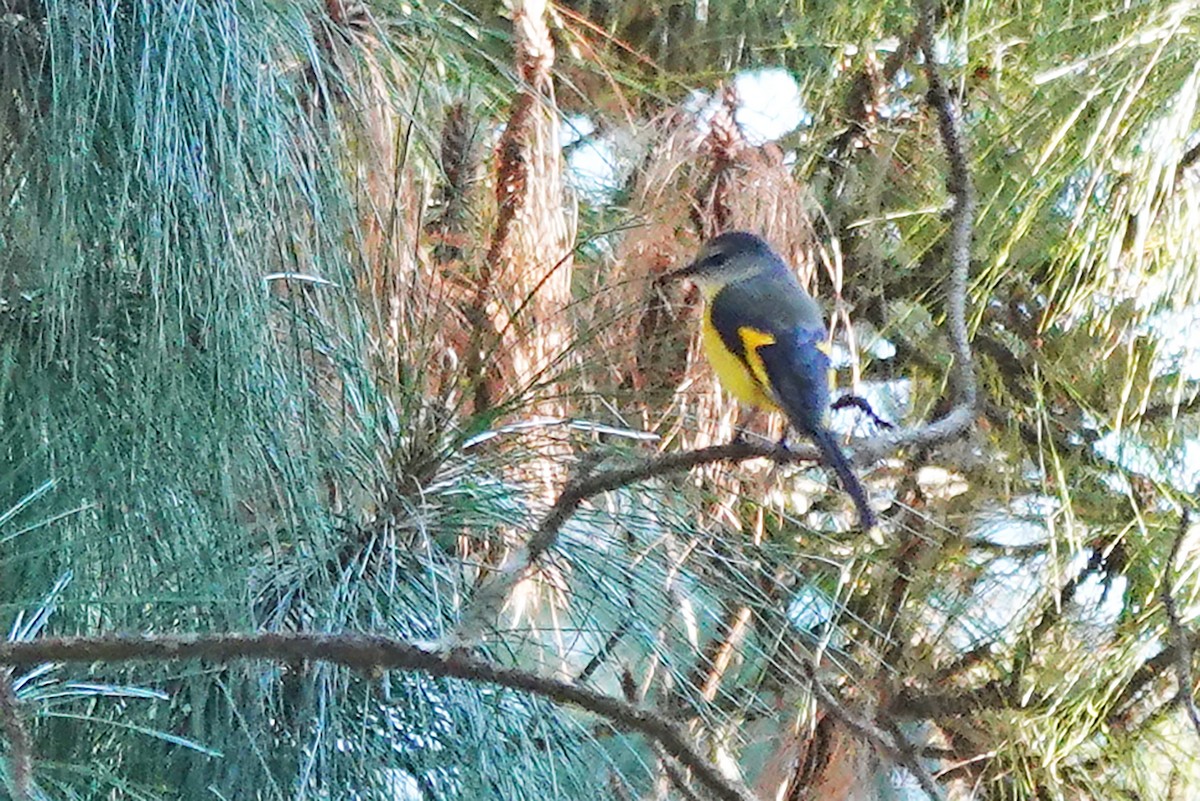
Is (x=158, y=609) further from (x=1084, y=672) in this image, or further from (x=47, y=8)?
(x=1084, y=672)

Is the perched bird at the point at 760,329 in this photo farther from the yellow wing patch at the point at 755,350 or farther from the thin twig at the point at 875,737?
the thin twig at the point at 875,737

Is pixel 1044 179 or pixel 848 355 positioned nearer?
pixel 1044 179

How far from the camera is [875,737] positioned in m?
0.87

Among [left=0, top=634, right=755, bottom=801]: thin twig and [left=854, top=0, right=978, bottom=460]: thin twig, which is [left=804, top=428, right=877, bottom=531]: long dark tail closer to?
[left=854, top=0, right=978, bottom=460]: thin twig

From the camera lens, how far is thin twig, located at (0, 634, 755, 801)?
445mm

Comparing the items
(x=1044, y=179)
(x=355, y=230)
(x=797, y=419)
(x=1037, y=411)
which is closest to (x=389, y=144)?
(x=355, y=230)

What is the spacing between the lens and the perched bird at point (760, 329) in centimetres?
83

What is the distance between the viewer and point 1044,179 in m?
0.88

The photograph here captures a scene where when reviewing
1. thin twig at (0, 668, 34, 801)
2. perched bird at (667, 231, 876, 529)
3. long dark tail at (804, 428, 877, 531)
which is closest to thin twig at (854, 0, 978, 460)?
long dark tail at (804, 428, 877, 531)

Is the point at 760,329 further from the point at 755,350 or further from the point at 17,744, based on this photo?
the point at 17,744

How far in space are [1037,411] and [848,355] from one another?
17 cm

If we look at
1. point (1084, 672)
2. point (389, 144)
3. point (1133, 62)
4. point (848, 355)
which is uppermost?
point (1133, 62)

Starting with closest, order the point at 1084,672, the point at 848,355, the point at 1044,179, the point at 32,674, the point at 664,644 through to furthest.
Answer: the point at 32,674 < the point at 664,644 < the point at 1044,179 < the point at 1084,672 < the point at 848,355

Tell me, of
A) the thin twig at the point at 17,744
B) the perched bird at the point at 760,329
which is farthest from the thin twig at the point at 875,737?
the thin twig at the point at 17,744
